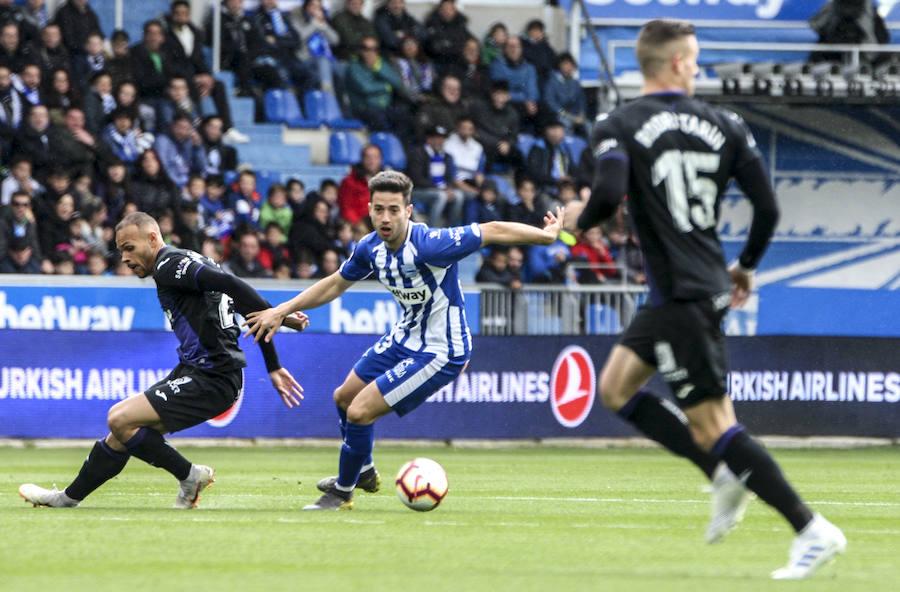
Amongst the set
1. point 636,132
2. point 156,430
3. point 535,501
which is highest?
point 636,132

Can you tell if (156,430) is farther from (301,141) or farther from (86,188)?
(301,141)

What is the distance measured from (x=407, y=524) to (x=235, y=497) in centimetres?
226

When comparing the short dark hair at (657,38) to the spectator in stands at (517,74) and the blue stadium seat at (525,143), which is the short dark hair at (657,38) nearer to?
the blue stadium seat at (525,143)

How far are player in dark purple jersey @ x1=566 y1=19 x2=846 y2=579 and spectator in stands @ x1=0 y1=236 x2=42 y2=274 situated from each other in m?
12.2

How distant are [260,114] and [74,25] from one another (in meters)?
3.28

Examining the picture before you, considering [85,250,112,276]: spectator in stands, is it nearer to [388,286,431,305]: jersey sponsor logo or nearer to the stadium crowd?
the stadium crowd

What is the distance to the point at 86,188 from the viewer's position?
1794cm

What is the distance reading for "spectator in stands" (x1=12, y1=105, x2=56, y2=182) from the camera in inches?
722

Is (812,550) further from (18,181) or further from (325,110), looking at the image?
(325,110)

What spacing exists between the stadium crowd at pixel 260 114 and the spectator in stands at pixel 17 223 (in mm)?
20

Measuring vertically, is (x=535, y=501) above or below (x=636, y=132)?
below

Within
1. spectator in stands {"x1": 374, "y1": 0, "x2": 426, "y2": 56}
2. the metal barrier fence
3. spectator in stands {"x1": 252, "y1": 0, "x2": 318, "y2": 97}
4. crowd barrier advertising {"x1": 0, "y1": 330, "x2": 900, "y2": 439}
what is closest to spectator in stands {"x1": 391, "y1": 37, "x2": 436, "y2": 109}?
spectator in stands {"x1": 374, "y1": 0, "x2": 426, "y2": 56}

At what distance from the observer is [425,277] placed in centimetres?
934

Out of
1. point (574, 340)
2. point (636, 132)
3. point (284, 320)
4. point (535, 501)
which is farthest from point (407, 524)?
point (574, 340)
